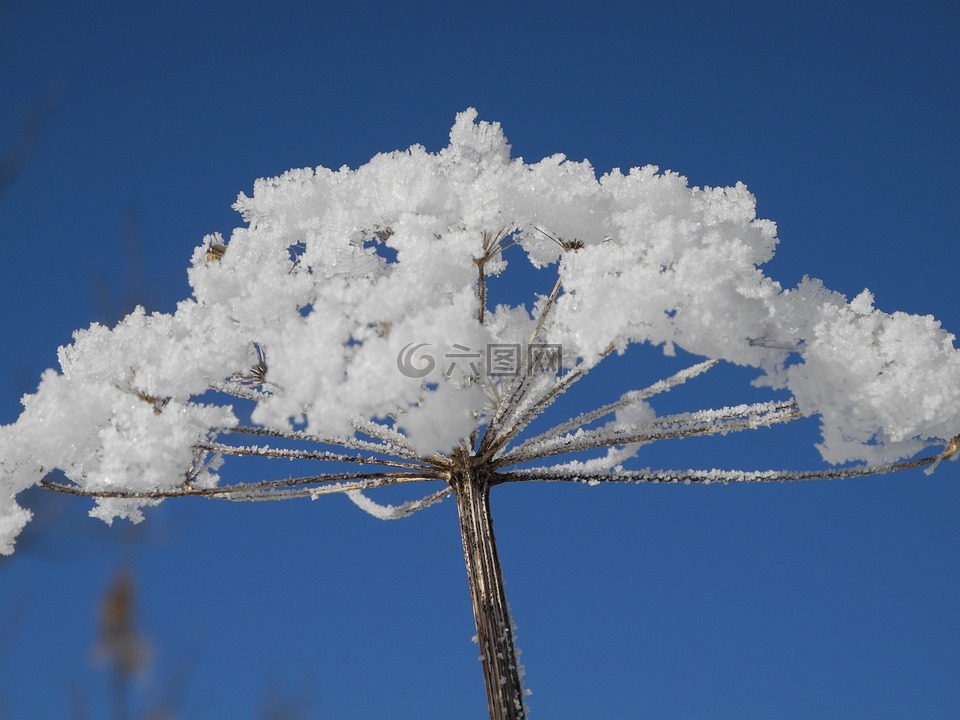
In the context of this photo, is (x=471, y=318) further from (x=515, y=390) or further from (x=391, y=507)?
(x=391, y=507)

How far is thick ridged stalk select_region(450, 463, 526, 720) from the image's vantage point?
4.37m

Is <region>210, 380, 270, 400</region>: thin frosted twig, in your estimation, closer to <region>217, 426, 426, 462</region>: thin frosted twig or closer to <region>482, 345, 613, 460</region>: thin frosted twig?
<region>217, 426, 426, 462</region>: thin frosted twig

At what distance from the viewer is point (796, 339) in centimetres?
447

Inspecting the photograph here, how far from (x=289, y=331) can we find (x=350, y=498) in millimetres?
2876

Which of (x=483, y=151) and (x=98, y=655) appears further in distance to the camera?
(x=483, y=151)

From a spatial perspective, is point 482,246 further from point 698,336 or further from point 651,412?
point 651,412

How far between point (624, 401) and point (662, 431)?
0.97 ft

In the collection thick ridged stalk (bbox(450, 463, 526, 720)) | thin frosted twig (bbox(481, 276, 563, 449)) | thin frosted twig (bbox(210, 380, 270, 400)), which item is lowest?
thick ridged stalk (bbox(450, 463, 526, 720))

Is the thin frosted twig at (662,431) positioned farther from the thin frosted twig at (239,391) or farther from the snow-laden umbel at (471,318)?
the thin frosted twig at (239,391)

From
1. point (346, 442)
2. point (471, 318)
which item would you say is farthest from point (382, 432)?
point (471, 318)

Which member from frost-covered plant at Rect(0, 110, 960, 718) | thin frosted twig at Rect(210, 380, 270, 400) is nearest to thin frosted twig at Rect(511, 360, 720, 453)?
frost-covered plant at Rect(0, 110, 960, 718)

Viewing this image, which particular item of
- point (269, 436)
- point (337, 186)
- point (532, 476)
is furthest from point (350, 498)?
point (337, 186)

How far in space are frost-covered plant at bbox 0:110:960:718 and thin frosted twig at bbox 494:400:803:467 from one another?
0.01m

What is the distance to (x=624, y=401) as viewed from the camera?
198 inches
